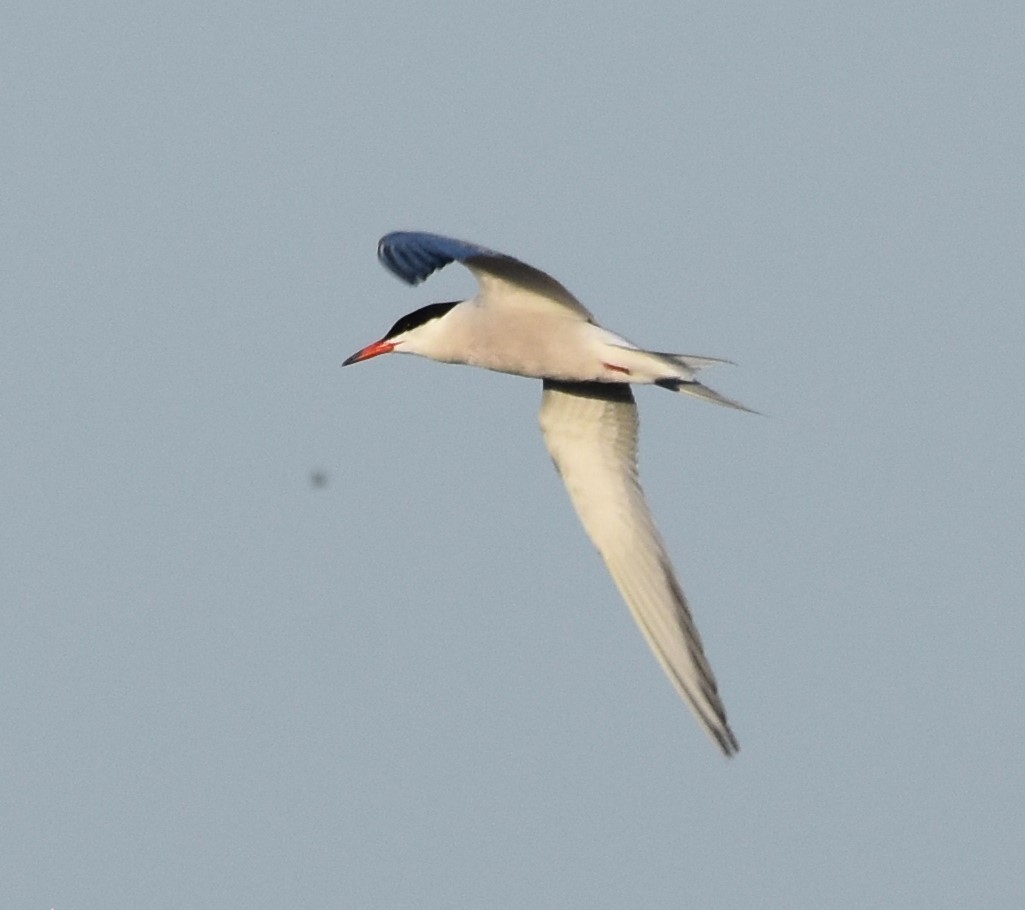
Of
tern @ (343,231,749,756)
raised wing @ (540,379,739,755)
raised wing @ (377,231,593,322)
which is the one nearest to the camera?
raised wing @ (377,231,593,322)

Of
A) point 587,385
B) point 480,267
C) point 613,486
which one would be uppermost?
point 480,267

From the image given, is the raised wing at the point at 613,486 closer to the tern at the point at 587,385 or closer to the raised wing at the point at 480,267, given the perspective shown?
the tern at the point at 587,385

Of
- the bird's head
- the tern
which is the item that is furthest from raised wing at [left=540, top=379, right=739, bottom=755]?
the bird's head

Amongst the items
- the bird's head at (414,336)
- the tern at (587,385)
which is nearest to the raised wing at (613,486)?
the tern at (587,385)

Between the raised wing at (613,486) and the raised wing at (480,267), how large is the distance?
846 mm

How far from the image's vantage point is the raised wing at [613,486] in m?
11.1

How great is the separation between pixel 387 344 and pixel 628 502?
1.43 m

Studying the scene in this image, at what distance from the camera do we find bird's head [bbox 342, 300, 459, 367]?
10883 mm

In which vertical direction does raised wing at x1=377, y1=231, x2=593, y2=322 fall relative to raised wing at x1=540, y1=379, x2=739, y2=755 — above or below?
above

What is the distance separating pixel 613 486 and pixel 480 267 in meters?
1.55

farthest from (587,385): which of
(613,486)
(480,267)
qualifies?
(480,267)

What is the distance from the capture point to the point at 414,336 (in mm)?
10992

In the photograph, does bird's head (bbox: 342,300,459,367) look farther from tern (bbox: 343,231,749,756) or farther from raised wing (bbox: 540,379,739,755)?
raised wing (bbox: 540,379,739,755)

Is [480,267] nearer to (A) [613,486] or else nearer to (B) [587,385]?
(B) [587,385]
